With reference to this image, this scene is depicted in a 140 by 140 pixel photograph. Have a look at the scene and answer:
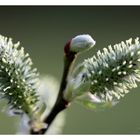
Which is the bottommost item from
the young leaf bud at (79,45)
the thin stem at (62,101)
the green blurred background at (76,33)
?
the green blurred background at (76,33)

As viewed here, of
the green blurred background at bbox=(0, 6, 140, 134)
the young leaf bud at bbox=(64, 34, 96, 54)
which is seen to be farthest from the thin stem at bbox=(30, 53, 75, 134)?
the green blurred background at bbox=(0, 6, 140, 134)

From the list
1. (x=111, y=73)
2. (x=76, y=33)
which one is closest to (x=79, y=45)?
(x=111, y=73)

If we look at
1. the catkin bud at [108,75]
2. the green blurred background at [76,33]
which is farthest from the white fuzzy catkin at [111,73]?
the green blurred background at [76,33]

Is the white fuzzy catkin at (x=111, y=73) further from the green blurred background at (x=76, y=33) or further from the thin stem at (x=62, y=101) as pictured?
the green blurred background at (x=76, y=33)

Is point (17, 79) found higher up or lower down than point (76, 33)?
higher up

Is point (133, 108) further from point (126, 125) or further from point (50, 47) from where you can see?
point (50, 47)

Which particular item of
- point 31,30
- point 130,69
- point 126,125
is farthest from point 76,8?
point 130,69

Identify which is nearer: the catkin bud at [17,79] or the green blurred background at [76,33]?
the catkin bud at [17,79]

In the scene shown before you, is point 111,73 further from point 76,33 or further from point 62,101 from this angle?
point 76,33
